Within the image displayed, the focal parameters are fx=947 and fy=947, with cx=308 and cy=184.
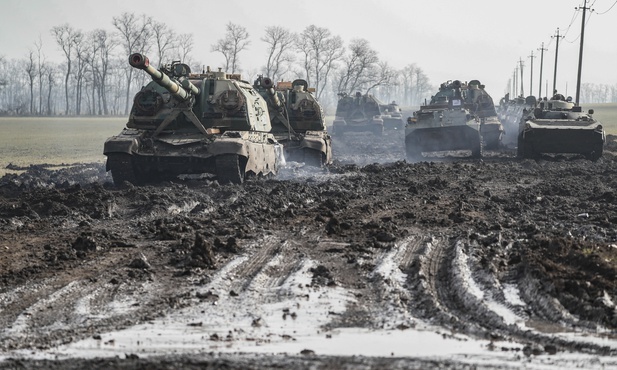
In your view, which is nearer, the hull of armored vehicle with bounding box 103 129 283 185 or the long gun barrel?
the long gun barrel

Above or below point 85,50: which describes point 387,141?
below

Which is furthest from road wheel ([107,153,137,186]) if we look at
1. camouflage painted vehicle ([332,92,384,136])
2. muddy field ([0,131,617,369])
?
camouflage painted vehicle ([332,92,384,136])

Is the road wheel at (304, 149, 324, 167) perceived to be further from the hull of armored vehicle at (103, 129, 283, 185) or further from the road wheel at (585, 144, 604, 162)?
the road wheel at (585, 144, 604, 162)

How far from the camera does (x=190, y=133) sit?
1856 cm

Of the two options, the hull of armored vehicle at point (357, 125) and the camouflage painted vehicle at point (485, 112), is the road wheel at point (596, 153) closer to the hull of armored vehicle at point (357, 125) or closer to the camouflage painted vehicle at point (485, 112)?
the camouflage painted vehicle at point (485, 112)

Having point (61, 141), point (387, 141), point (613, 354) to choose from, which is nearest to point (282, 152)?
point (613, 354)

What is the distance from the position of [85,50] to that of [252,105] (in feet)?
271

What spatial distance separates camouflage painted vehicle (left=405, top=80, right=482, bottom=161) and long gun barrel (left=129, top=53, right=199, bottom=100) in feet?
35.0

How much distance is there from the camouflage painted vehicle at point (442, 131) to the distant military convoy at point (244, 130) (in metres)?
0.03

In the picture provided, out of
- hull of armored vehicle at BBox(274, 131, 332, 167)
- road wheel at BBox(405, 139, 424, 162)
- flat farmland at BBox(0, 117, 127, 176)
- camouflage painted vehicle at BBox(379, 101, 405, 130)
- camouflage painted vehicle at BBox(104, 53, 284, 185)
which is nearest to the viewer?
camouflage painted vehicle at BBox(104, 53, 284, 185)

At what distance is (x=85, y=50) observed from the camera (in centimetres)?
9850

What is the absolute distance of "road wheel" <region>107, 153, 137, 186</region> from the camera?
58.3 ft

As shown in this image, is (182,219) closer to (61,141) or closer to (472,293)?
(472,293)

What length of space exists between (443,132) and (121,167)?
12.8 metres
